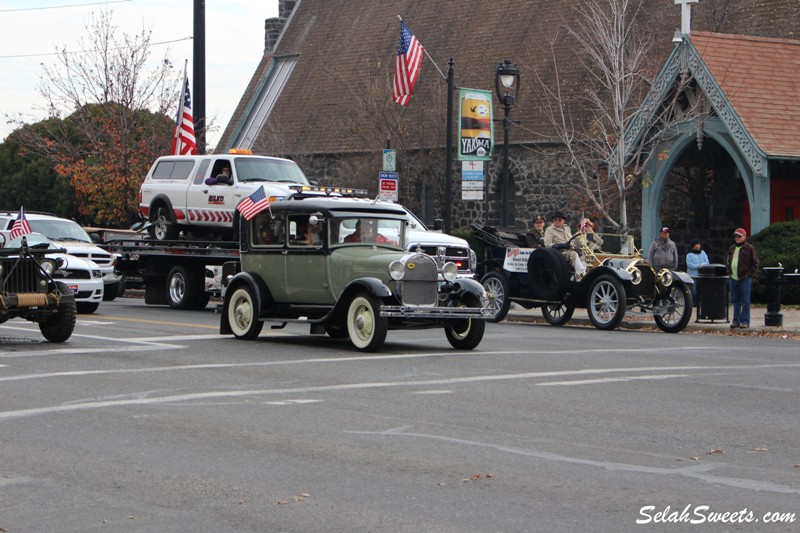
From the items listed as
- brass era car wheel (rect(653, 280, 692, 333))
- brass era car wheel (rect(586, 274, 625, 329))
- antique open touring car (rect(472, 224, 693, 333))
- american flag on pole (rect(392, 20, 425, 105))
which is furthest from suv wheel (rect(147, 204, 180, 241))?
brass era car wheel (rect(653, 280, 692, 333))

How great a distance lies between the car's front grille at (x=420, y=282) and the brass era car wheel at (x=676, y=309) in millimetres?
6792

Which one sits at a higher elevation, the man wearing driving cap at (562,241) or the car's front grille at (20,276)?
the man wearing driving cap at (562,241)

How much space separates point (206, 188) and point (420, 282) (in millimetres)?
9331

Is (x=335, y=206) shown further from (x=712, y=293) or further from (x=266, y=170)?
(x=712, y=293)

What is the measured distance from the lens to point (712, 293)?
2336 centimetres

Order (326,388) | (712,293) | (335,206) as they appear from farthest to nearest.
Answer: (712,293) < (335,206) < (326,388)

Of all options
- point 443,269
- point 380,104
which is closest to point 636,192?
point 380,104

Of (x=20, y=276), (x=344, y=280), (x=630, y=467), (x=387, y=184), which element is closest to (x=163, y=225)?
(x=387, y=184)

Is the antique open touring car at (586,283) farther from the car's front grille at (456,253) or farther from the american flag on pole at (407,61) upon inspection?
the american flag on pole at (407,61)

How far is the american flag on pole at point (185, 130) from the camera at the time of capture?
3466cm

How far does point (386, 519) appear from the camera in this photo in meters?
7.36

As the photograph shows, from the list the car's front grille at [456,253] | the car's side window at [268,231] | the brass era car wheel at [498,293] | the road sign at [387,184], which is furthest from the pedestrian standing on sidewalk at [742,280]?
the road sign at [387,184]

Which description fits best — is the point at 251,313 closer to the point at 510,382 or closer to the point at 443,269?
the point at 443,269

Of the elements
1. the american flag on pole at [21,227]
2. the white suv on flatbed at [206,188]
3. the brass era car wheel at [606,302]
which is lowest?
the brass era car wheel at [606,302]
